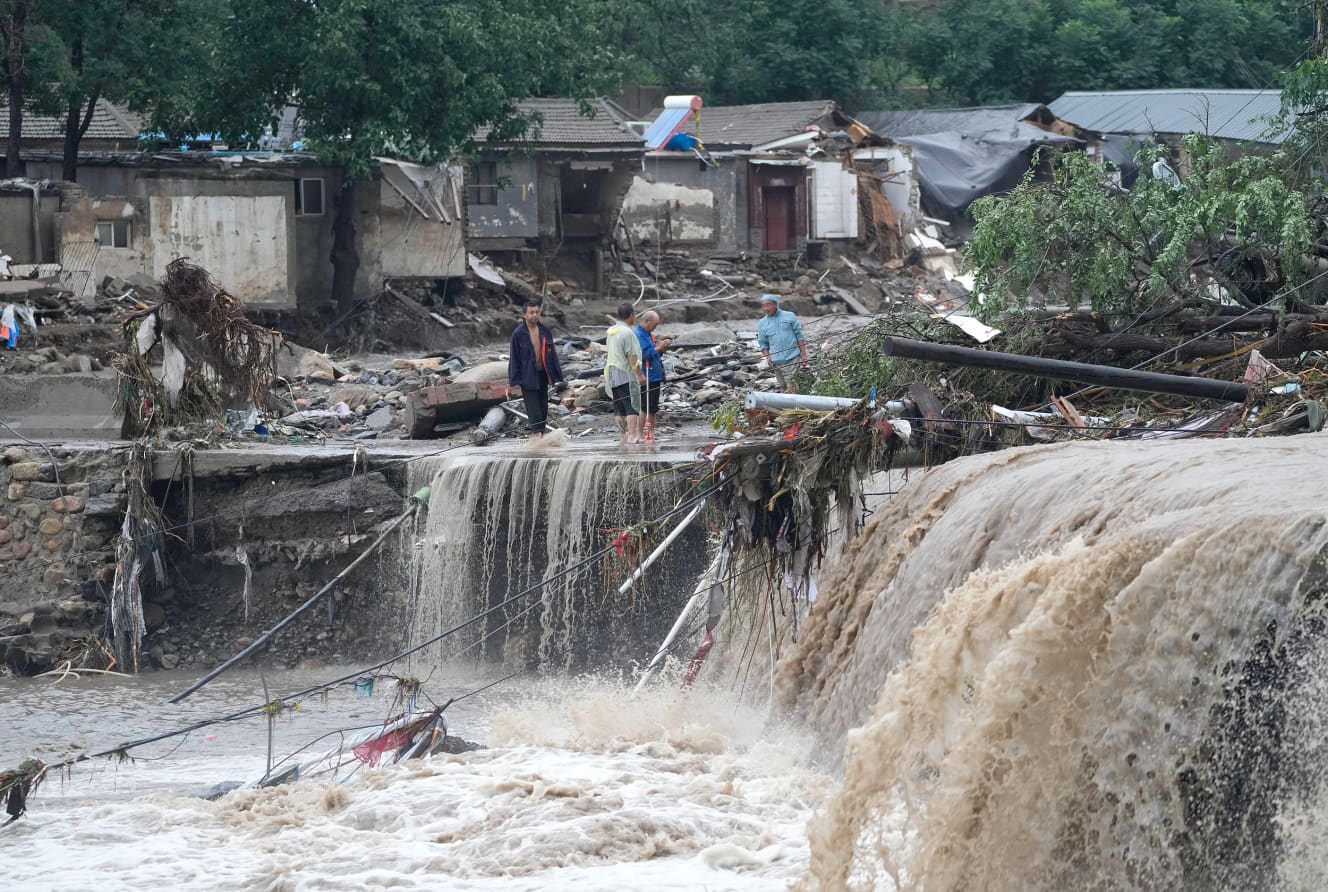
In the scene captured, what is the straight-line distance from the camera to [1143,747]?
20.1 ft

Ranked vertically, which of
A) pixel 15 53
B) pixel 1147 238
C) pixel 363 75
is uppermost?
pixel 15 53

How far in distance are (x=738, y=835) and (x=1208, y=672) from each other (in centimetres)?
303

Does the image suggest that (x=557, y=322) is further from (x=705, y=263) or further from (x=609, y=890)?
(x=609, y=890)

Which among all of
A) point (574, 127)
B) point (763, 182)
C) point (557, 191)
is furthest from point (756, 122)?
point (557, 191)

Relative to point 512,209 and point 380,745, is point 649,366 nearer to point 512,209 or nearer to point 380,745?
point 380,745

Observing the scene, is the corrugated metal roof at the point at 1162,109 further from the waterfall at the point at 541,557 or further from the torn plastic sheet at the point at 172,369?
the torn plastic sheet at the point at 172,369

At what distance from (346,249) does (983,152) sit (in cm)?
1494

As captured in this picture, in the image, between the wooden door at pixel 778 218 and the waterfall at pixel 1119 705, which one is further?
the wooden door at pixel 778 218

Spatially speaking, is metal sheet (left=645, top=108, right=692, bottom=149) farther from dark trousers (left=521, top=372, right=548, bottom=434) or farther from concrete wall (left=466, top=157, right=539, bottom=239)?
dark trousers (left=521, top=372, right=548, bottom=434)

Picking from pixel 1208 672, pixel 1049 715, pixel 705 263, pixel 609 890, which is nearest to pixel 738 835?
pixel 609 890

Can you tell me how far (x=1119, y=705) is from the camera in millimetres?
6188

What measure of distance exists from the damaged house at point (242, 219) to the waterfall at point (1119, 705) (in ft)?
52.0

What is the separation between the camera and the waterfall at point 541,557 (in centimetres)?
1354

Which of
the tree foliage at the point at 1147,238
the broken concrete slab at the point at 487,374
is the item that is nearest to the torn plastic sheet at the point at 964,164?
the broken concrete slab at the point at 487,374
